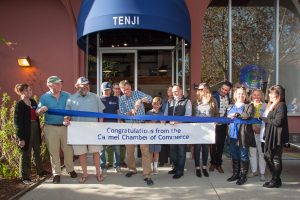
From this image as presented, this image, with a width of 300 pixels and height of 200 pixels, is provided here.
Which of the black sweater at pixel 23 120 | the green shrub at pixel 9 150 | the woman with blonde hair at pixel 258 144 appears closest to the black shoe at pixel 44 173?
the green shrub at pixel 9 150

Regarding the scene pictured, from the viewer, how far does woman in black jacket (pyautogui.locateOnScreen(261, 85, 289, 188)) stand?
20.1 feet

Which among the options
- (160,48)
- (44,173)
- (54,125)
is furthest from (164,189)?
(160,48)

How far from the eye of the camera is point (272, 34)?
10586mm

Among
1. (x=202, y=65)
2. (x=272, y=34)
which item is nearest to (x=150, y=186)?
(x=202, y=65)

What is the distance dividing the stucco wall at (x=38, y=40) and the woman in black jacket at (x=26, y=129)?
2845 millimetres

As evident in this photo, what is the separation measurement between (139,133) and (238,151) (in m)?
1.84

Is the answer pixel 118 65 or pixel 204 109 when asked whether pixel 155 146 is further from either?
pixel 118 65

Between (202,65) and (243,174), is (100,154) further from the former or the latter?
(202,65)

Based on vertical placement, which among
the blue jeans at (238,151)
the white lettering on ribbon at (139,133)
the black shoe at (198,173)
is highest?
the white lettering on ribbon at (139,133)

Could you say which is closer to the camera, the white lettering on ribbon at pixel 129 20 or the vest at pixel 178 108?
the vest at pixel 178 108

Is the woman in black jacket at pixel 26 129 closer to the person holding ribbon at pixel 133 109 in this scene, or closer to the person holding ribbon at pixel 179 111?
the person holding ribbon at pixel 133 109

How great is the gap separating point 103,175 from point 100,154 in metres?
0.54

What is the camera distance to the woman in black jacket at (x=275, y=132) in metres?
6.13

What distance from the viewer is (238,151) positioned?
22.0ft
